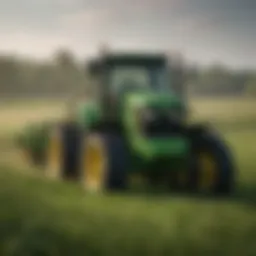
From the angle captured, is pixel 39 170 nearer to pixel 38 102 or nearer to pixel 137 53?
pixel 38 102

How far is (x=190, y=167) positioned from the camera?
2439 mm

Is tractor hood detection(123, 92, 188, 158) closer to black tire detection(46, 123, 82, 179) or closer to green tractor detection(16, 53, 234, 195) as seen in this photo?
green tractor detection(16, 53, 234, 195)

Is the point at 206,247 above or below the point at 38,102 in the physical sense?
below

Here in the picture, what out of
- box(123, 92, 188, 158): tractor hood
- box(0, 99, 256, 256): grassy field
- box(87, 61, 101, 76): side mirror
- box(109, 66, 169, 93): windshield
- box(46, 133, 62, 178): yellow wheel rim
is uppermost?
box(87, 61, 101, 76): side mirror

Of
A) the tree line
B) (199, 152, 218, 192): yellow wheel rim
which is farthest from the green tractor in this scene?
the tree line

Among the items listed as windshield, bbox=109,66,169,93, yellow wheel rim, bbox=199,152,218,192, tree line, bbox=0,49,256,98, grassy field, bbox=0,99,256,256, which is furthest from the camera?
yellow wheel rim, bbox=199,152,218,192

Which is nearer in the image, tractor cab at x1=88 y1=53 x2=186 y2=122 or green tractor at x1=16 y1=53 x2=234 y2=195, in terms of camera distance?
tractor cab at x1=88 y1=53 x2=186 y2=122

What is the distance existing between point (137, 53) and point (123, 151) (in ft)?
1.11

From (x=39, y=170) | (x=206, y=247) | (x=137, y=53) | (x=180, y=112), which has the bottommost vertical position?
(x=206, y=247)

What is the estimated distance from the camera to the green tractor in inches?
93.1

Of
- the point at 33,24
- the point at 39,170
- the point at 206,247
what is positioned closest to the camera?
the point at 206,247

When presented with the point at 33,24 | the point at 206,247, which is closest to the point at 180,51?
the point at 33,24

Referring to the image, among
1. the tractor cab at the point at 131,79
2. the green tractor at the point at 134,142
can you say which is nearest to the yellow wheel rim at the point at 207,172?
the green tractor at the point at 134,142

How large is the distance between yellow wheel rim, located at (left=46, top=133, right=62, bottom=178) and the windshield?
0.24 m
